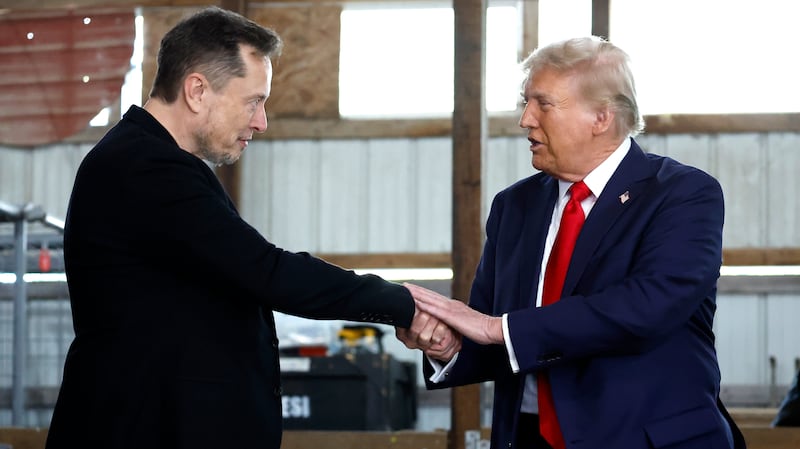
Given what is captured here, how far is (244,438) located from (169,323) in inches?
10.3

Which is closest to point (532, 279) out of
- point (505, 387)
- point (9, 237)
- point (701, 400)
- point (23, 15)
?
point (505, 387)

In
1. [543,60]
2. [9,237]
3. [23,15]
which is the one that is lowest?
[9,237]

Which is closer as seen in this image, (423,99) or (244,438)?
(244,438)

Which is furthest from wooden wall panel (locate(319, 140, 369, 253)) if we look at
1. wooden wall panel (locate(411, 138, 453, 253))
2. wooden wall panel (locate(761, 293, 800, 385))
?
wooden wall panel (locate(761, 293, 800, 385))

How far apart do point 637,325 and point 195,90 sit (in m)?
0.97

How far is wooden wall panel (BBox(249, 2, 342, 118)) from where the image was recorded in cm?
976

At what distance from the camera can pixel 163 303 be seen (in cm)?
215

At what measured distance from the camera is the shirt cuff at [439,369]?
2.65m

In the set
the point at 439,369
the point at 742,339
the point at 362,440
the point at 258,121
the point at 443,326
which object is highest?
the point at 258,121

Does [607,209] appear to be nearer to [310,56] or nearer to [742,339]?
[310,56]

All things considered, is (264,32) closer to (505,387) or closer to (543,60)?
(543,60)

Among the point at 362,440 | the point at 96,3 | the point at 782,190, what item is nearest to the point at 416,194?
the point at 782,190

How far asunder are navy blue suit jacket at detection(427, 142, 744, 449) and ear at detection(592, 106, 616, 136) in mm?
93

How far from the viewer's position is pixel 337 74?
32.3ft
